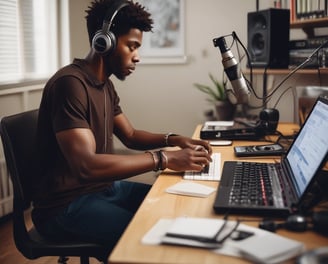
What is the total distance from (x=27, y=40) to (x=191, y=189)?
2.28m

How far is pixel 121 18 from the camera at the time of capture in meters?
1.59

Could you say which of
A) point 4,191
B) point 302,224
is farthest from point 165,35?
point 302,224

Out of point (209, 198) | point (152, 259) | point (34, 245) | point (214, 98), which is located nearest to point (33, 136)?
point (34, 245)

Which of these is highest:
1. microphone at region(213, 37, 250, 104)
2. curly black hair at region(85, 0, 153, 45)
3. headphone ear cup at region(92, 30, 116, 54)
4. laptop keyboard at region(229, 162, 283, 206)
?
curly black hair at region(85, 0, 153, 45)

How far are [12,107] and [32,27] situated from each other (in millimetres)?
714

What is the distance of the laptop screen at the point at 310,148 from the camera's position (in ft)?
3.53

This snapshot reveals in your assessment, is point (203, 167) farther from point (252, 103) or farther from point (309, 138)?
point (252, 103)

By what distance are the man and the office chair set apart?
3 centimetres

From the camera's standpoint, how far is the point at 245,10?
334cm

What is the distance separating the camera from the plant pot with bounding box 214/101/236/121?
3236mm

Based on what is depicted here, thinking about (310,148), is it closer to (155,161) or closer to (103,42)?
(155,161)

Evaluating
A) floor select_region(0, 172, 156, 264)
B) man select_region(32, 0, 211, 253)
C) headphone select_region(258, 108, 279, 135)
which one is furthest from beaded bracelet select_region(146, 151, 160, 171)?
floor select_region(0, 172, 156, 264)

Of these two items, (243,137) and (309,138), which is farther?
(243,137)

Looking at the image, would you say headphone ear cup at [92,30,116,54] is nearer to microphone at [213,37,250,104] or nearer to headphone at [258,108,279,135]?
microphone at [213,37,250,104]
